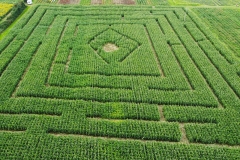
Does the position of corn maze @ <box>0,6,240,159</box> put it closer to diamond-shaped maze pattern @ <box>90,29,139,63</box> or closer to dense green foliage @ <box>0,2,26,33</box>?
diamond-shaped maze pattern @ <box>90,29,139,63</box>

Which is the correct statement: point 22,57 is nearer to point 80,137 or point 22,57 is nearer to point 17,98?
point 17,98

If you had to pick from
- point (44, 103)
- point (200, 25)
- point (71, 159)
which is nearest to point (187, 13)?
point (200, 25)

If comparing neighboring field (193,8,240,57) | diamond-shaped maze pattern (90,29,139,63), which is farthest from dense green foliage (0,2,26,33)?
neighboring field (193,8,240,57)

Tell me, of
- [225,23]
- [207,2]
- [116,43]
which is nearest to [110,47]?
[116,43]

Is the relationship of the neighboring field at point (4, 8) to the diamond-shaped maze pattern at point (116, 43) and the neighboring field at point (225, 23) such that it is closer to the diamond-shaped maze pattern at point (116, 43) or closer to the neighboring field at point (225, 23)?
the diamond-shaped maze pattern at point (116, 43)

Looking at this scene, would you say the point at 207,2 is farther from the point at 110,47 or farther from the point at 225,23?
the point at 110,47

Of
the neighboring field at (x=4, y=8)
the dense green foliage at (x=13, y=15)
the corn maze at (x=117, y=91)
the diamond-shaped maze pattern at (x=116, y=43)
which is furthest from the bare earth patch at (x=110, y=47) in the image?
the neighboring field at (x=4, y=8)
